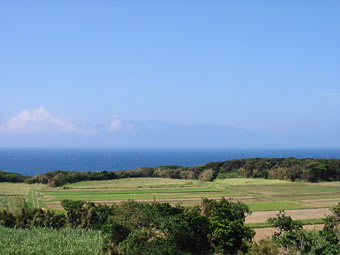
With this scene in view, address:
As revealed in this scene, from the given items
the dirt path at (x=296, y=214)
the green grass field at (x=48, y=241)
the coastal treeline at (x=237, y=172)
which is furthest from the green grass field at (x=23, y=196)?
the dirt path at (x=296, y=214)

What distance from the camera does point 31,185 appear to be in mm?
49000

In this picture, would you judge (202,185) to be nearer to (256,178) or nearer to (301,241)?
(256,178)

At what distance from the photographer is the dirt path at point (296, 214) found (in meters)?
27.2

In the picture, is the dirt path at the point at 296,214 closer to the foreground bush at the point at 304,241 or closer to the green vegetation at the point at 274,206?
the green vegetation at the point at 274,206

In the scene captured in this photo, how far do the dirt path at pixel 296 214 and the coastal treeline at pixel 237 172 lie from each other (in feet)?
87.2

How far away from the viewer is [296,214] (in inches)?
1168

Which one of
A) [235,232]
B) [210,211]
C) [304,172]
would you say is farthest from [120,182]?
[235,232]

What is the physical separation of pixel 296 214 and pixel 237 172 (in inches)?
1439

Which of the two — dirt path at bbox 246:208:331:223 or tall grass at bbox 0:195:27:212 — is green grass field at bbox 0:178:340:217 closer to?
tall grass at bbox 0:195:27:212

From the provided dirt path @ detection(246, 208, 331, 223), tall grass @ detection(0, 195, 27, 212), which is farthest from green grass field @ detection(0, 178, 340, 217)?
dirt path @ detection(246, 208, 331, 223)

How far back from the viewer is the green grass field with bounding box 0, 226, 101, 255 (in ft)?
55.1

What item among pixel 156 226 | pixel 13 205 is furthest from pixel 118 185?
pixel 156 226

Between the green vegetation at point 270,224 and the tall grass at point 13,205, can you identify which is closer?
the green vegetation at point 270,224

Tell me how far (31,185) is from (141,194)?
17.6m
